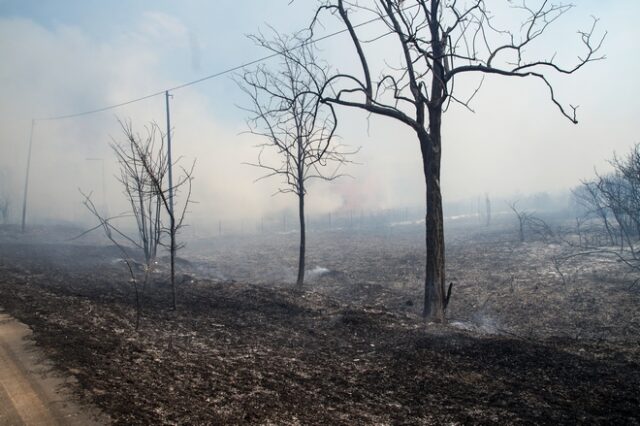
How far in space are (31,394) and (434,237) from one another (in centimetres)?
705

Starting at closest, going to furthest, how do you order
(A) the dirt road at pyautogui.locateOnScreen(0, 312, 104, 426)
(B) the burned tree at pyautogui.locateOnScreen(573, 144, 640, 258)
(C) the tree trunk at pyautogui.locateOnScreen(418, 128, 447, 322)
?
(A) the dirt road at pyautogui.locateOnScreen(0, 312, 104, 426)
(C) the tree trunk at pyautogui.locateOnScreen(418, 128, 447, 322)
(B) the burned tree at pyautogui.locateOnScreen(573, 144, 640, 258)

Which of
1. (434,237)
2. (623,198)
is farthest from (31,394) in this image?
(623,198)

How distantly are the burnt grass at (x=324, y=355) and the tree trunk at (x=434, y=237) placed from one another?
537 millimetres

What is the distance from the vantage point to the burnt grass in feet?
14.2

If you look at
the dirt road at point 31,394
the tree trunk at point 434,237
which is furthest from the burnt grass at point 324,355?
the tree trunk at point 434,237

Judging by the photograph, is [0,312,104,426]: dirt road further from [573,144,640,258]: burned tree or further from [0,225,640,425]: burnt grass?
[573,144,640,258]: burned tree

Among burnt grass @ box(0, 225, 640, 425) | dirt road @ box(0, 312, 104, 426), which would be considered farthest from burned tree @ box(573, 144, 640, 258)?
dirt road @ box(0, 312, 104, 426)

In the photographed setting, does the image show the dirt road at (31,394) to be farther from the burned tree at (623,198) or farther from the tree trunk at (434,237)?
the burned tree at (623,198)

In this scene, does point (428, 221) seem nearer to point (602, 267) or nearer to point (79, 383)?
point (79, 383)

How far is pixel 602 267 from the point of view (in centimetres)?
1548

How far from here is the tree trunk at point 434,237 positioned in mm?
8859

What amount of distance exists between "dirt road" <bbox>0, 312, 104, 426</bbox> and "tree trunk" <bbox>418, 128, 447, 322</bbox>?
6.59 m

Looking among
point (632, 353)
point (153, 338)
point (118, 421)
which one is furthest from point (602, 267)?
point (118, 421)

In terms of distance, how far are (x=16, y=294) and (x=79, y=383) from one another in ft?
18.0
